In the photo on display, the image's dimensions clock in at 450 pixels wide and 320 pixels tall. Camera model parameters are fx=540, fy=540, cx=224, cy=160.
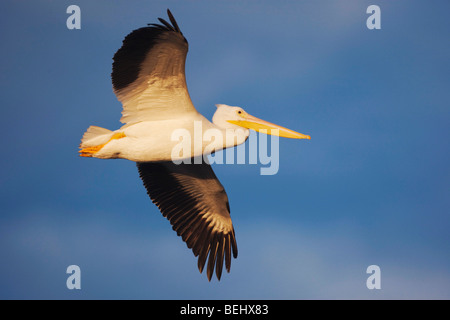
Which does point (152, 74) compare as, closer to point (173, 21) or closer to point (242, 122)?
point (173, 21)

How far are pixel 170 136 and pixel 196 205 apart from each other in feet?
5.92

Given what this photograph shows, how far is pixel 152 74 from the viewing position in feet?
26.9

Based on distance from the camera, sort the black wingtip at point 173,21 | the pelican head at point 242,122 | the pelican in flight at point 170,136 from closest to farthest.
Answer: the black wingtip at point 173,21 → the pelican in flight at point 170,136 → the pelican head at point 242,122

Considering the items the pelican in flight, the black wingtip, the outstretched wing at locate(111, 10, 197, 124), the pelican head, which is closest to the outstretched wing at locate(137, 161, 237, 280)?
the pelican in flight

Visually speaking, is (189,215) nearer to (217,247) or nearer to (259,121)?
(217,247)

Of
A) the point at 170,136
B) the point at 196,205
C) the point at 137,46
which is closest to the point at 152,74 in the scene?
the point at 137,46

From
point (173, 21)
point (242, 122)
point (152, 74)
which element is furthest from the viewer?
point (242, 122)

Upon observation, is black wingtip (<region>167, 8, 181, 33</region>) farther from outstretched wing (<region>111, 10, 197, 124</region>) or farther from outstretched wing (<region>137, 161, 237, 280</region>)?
outstretched wing (<region>137, 161, 237, 280</region>)

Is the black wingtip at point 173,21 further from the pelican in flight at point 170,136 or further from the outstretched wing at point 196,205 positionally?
the outstretched wing at point 196,205

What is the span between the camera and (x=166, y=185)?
32.0 ft

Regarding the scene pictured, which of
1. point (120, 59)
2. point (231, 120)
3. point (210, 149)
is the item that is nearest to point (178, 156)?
point (210, 149)

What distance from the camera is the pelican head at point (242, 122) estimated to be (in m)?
9.09

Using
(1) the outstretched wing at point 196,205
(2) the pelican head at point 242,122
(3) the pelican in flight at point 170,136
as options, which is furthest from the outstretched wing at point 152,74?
(1) the outstretched wing at point 196,205

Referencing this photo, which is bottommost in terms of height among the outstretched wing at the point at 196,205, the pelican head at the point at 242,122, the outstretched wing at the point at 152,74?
the outstretched wing at the point at 196,205
